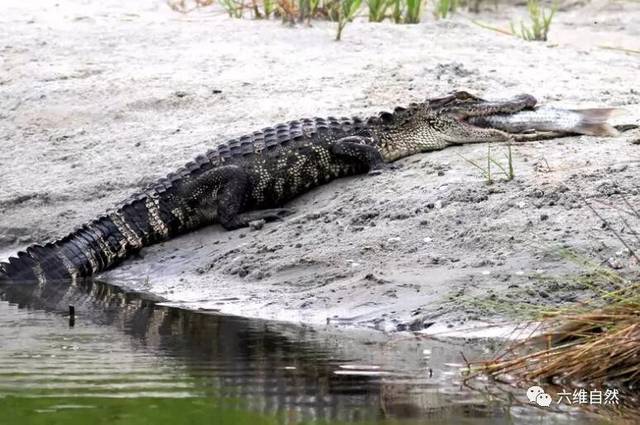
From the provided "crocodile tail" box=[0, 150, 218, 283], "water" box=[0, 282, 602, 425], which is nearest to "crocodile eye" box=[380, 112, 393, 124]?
"crocodile tail" box=[0, 150, 218, 283]

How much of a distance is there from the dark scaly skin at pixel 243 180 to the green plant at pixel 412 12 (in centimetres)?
394

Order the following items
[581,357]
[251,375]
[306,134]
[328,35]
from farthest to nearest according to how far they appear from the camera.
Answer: [328,35]
[306,134]
[251,375]
[581,357]

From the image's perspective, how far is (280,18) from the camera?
1373cm

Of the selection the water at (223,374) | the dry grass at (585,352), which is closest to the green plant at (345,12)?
the water at (223,374)

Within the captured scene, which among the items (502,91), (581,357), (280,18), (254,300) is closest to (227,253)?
(254,300)

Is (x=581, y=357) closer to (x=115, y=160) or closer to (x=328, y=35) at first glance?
(x=115, y=160)

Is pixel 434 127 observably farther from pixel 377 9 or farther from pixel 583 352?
pixel 583 352

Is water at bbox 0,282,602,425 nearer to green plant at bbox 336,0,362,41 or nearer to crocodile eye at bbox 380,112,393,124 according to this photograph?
crocodile eye at bbox 380,112,393,124

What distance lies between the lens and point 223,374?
Answer: 6.03 meters

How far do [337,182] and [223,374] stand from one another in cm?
396

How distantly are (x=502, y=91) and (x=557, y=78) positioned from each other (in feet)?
1.98

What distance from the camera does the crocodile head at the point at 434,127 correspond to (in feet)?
32.7

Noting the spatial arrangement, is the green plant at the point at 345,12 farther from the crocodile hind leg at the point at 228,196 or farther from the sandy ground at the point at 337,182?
the crocodile hind leg at the point at 228,196

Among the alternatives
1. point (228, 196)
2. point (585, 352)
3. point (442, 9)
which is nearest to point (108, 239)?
point (228, 196)
